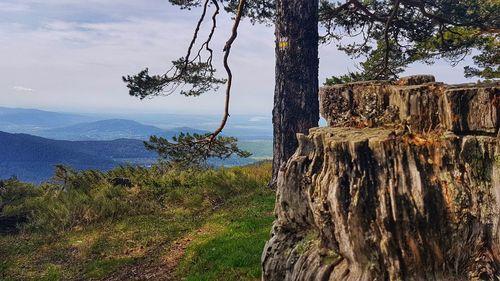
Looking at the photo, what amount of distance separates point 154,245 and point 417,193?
658 centimetres

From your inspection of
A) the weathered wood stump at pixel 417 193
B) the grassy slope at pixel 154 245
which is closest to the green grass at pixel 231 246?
the grassy slope at pixel 154 245

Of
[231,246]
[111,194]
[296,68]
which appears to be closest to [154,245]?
[231,246]

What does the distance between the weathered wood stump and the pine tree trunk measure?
5.82 m

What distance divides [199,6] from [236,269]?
392 inches

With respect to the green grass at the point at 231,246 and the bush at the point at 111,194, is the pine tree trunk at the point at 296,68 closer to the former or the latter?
the green grass at the point at 231,246

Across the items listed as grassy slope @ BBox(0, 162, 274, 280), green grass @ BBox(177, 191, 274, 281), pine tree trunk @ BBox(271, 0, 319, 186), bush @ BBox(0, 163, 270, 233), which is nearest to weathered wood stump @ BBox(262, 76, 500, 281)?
green grass @ BBox(177, 191, 274, 281)

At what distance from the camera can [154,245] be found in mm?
8812

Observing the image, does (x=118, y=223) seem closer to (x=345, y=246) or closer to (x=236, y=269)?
(x=236, y=269)

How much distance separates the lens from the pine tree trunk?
32.8 feet

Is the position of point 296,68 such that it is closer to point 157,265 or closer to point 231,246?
point 231,246

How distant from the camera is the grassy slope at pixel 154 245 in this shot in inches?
271

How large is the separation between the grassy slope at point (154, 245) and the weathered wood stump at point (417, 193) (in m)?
2.42

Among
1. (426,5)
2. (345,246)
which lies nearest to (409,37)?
(426,5)

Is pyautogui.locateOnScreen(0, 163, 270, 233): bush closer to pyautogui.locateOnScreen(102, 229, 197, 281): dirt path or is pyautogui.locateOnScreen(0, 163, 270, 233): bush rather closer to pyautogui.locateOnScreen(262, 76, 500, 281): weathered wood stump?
pyautogui.locateOnScreen(102, 229, 197, 281): dirt path
